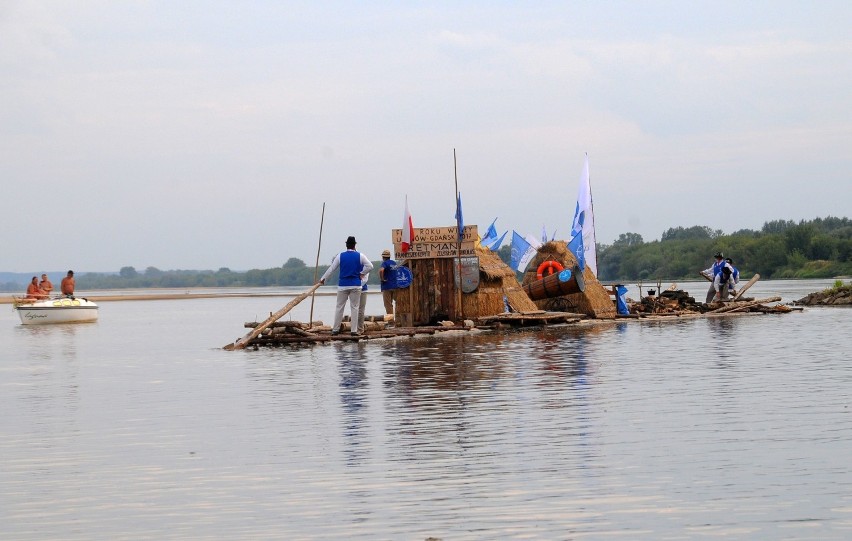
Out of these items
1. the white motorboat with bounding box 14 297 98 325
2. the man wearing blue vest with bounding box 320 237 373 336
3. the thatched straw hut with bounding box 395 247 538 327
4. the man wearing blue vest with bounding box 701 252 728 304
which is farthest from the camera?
the white motorboat with bounding box 14 297 98 325

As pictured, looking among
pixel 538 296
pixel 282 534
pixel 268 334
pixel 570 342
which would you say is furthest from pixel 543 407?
pixel 538 296

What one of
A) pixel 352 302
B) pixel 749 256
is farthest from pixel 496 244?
pixel 749 256

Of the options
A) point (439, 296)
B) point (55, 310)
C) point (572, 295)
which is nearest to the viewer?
point (439, 296)

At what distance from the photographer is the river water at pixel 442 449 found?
274 inches

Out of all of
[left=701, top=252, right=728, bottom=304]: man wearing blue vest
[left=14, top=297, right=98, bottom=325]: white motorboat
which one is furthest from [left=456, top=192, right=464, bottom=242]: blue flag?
[left=14, top=297, right=98, bottom=325]: white motorboat

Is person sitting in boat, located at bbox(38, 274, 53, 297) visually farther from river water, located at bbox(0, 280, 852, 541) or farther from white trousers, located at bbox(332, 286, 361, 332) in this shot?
river water, located at bbox(0, 280, 852, 541)

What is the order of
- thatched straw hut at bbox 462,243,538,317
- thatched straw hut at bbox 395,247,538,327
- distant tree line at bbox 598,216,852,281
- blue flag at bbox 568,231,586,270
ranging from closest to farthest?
thatched straw hut at bbox 395,247,538,327 < thatched straw hut at bbox 462,243,538,317 < blue flag at bbox 568,231,586,270 < distant tree line at bbox 598,216,852,281

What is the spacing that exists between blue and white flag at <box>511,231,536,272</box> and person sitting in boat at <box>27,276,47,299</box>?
20128mm

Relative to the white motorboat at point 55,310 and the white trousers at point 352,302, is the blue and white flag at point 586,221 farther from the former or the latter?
the white motorboat at point 55,310

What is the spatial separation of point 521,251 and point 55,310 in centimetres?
1849

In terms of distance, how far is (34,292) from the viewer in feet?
141

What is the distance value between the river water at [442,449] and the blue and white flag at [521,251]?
40.2ft

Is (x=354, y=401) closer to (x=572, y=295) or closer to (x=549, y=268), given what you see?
(x=572, y=295)

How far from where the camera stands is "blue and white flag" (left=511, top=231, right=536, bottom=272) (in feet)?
101
